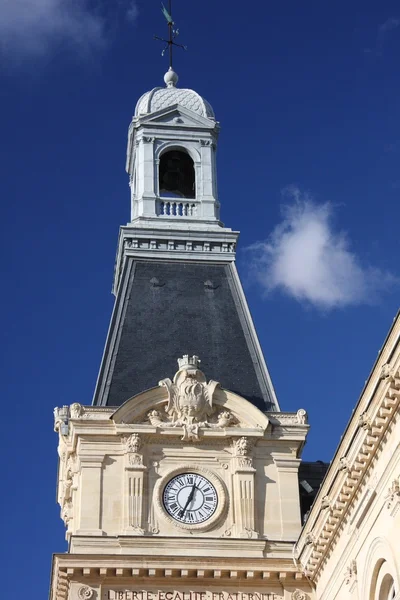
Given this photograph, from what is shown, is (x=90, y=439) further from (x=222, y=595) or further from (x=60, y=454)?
(x=222, y=595)

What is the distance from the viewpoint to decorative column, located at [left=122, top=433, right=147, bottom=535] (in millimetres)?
36719

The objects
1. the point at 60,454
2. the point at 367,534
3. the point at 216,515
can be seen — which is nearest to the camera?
the point at 367,534

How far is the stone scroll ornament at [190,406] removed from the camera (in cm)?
3825

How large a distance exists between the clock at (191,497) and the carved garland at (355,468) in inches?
137

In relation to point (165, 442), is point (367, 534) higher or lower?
lower

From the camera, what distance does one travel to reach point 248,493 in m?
37.6

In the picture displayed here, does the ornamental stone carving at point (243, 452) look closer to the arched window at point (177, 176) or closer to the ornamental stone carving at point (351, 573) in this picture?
the ornamental stone carving at point (351, 573)

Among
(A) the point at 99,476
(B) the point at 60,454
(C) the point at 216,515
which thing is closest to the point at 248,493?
(C) the point at 216,515

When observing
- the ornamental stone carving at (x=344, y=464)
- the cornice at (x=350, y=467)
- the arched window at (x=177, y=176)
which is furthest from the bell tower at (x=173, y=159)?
the ornamental stone carving at (x=344, y=464)

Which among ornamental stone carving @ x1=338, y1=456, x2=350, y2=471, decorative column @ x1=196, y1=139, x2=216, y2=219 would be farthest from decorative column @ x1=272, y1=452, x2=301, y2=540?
decorative column @ x1=196, y1=139, x2=216, y2=219

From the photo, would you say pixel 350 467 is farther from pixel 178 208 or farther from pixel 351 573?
pixel 178 208

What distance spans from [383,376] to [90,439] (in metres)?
13.2

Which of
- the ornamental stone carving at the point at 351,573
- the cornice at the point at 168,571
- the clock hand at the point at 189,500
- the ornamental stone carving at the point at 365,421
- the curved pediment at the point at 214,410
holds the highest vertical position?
the curved pediment at the point at 214,410

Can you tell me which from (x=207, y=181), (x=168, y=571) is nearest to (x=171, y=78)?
(x=207, y=181)
